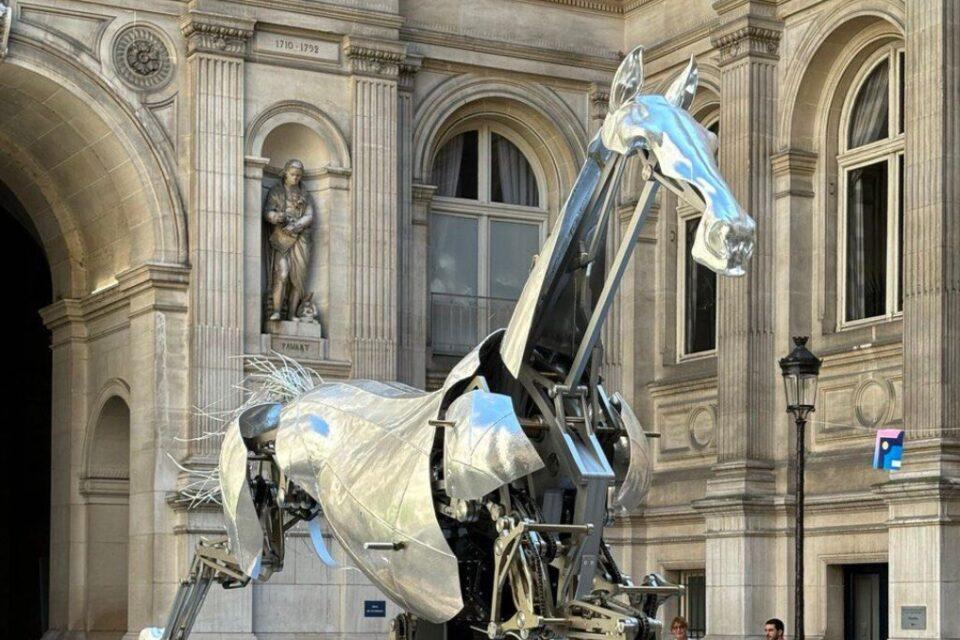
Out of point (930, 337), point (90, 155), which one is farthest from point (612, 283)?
point (90, 155)

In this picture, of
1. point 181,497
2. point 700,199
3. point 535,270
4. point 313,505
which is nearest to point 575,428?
point 535,270

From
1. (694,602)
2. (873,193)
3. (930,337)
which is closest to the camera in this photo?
(930,337)

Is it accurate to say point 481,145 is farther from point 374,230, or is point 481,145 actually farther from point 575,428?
point 575,428

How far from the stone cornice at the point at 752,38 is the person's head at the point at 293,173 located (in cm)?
667

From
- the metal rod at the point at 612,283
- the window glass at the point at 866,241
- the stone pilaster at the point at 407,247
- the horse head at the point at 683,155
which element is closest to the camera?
the horse head at the point at 683,155

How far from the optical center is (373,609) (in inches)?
1228

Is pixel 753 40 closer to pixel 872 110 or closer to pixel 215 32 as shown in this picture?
pixel 872 110

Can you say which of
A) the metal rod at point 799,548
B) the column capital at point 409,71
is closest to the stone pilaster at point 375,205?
the column capital at point 409,71

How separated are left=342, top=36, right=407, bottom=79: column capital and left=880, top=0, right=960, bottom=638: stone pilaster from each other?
27.6ft

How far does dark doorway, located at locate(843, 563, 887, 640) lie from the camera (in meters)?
Answer: 28.9

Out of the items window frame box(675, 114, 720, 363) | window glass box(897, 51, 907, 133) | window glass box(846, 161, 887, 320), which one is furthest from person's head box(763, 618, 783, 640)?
window frame box(675, 114, 720, 363)

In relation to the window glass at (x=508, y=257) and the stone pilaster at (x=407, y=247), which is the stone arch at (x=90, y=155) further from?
the window glass at (x=508, y=257)

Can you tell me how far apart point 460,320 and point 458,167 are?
2.57 m

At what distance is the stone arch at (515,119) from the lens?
109ft
